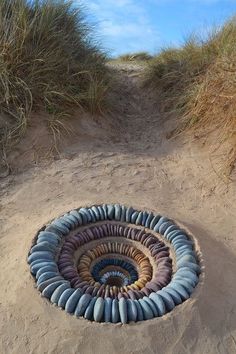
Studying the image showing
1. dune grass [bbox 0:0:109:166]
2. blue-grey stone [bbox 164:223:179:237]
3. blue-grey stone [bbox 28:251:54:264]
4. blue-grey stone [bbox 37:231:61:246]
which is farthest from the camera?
dune grass [bbox 0:0:109:166]

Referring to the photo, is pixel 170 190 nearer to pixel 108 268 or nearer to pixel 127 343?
pixel 108 268

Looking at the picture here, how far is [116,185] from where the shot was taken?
353 cm

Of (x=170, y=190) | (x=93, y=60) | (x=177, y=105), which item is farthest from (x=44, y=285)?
(x=93, y=60)

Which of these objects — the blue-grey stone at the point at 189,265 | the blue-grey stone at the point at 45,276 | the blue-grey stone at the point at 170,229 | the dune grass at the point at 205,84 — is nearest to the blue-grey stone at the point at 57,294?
the blue-grey stone at the point at 45,276

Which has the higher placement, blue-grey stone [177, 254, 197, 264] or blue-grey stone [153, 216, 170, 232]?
blue-grey stone [153, 216, 170, 232]

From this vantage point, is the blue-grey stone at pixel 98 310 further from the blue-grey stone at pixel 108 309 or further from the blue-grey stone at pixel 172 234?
the blue-grey stone at pixel 172 234

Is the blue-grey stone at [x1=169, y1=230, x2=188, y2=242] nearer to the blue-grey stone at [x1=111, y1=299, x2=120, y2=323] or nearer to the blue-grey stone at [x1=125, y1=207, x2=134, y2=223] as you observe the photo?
the blue-grey stone at [x1=125, y1=207, x2=134, y2=223]

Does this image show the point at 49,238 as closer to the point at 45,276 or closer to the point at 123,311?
the point at 45,276

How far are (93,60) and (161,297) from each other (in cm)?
334

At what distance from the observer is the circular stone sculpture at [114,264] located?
230 cm

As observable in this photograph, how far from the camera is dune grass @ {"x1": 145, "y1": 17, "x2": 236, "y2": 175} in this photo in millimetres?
3797

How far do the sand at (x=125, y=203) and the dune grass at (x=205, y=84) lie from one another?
0.18m

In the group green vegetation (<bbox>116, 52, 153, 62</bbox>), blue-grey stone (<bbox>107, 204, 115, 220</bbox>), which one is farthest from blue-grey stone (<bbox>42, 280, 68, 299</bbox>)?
green vegetation (<bbox>116, 52, 153, 62</bbox>)

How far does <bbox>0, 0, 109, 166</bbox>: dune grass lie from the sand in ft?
0.67
